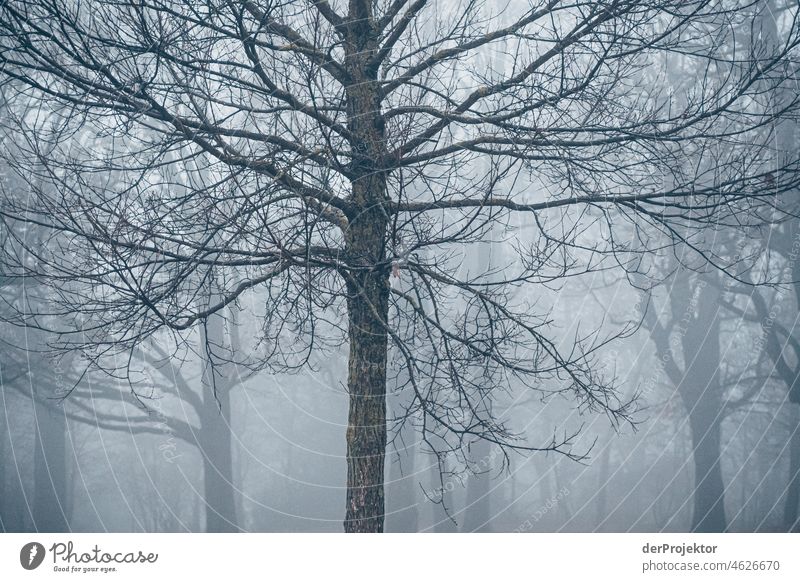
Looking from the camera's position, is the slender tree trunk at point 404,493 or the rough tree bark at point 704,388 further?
the slender tree trunk at point 404,493

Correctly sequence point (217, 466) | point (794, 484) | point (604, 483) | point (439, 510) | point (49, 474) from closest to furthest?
point (794, 484), point (217, 466), point (49, 474), point (439, 510), point (604, 483)

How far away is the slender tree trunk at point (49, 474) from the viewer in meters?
10.6

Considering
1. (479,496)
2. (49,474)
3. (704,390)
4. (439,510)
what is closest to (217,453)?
(49,474)

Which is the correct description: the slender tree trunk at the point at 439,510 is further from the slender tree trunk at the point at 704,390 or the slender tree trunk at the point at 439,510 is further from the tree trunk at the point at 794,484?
the tree trunk at the point at 794,484

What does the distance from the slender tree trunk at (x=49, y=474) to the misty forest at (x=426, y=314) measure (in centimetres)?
4

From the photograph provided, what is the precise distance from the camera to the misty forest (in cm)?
492

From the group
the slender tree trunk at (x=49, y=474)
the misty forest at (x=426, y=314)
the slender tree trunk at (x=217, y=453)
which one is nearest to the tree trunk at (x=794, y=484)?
the misty forest at (x=426, y=314)

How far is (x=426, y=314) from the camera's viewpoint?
5.40 meters
